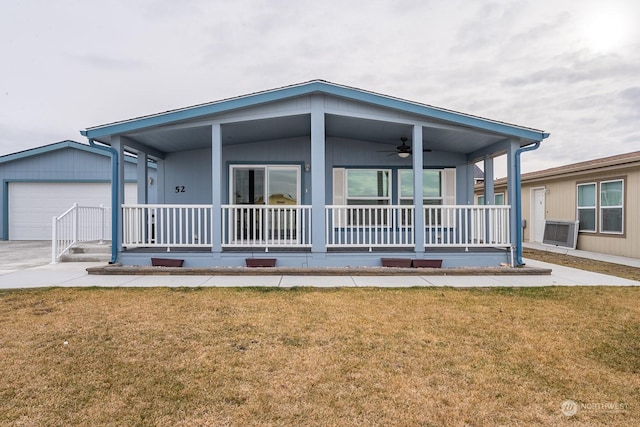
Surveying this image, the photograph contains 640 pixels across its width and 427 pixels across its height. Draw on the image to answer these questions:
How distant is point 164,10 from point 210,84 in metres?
5.77

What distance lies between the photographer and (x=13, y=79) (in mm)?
14383

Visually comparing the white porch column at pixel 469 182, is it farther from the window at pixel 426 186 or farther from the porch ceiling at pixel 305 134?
the window at pixel 426 186

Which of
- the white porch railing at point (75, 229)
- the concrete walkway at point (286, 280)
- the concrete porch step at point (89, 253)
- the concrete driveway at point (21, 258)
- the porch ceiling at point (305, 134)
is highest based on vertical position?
the porch ceiling at point (305, 134)

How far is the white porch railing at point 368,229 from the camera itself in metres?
7.09

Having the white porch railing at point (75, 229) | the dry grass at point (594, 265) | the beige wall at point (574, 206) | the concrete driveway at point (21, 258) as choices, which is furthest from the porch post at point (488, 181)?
the concrete driveway at point (21, 258)

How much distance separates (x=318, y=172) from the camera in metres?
6.93

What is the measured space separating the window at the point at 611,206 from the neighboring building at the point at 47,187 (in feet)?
55.5

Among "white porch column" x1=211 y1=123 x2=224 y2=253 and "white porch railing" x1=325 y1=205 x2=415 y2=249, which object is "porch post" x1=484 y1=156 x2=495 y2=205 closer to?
"white porch railing" x1=325 y1=205 x2=415 y2=249

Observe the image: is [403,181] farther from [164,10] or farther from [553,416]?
[164,10]

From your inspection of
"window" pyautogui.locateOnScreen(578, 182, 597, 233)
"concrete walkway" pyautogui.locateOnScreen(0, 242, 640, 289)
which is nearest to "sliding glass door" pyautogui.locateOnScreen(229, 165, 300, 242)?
"concrete walkway" pyautogui.locateOnScreen(0, 242, 640, 289)

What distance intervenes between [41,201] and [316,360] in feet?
52.3

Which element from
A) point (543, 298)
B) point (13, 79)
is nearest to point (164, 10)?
point (13, 79)

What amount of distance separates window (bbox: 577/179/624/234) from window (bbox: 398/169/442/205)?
579cm

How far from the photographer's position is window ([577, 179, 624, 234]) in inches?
400
